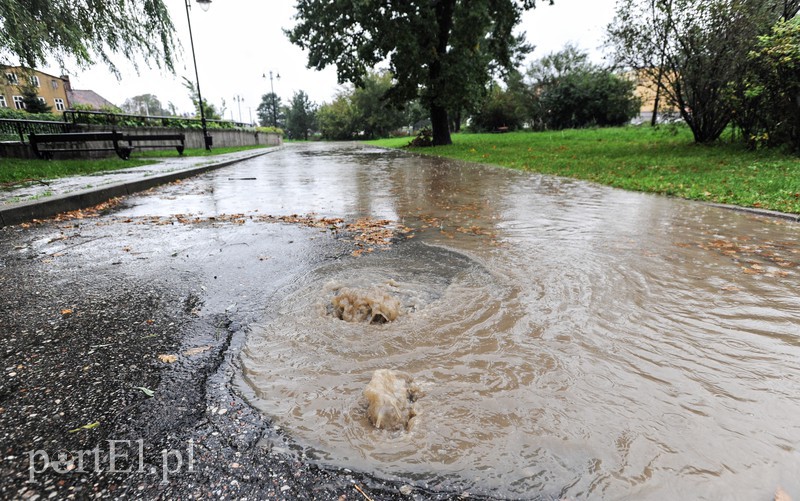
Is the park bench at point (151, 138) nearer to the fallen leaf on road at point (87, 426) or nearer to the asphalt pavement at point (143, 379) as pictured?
the asphalt pavement at point (143, 379)

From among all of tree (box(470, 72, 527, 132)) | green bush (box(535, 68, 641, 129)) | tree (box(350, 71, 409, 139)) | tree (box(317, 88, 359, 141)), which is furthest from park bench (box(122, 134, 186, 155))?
tree (box(317, 88, 359, 141))

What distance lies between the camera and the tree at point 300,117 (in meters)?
87.4

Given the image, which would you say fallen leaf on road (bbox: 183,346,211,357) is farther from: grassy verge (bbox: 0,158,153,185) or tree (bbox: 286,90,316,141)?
tree (bbox: 286,90,316,141)

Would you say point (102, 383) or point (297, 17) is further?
point (297, 17)

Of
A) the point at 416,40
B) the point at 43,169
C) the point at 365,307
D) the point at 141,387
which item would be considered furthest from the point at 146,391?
the point at 416,40

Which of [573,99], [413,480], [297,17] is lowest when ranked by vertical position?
[413,480]

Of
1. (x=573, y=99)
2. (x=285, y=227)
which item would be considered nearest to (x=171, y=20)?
(x=285, y=227)

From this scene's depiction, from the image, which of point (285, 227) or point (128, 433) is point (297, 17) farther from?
point (128, 433)

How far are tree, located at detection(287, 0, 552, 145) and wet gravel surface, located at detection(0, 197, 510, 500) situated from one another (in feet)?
58.2

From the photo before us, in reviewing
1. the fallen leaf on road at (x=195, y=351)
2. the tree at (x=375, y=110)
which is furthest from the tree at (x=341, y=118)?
the fallen leaf on road at (x=195, y=351)

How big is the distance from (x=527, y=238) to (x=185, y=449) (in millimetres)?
3739

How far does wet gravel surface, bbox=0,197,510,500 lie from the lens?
135 centimetres

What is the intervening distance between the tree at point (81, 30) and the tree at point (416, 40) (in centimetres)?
938

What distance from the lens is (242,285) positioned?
3094 millimetres
